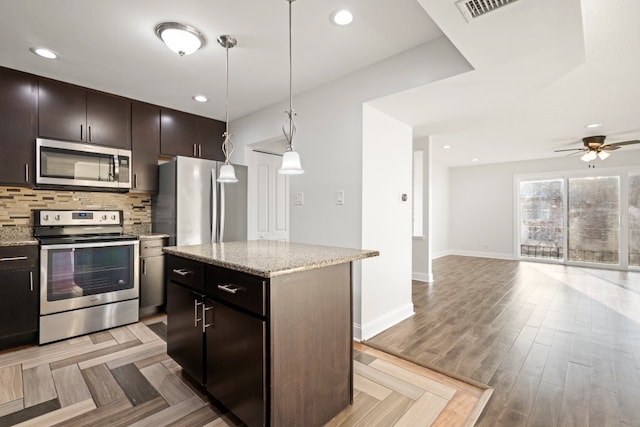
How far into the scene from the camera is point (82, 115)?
3.04m

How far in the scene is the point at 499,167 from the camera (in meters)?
7.22

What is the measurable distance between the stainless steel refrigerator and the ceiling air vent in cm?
283

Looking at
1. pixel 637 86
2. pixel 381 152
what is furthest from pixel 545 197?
pixel 381 152

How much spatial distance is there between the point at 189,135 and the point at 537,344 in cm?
429

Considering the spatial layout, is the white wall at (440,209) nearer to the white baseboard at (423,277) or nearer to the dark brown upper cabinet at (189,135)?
the white baseboard at (423,277)

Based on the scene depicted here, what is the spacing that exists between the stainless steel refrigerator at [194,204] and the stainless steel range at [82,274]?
45cm

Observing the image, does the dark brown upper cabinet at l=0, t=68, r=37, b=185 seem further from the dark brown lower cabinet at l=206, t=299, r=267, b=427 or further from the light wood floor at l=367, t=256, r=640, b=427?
the light wood floor at l=367, t=256, r=640, b=427

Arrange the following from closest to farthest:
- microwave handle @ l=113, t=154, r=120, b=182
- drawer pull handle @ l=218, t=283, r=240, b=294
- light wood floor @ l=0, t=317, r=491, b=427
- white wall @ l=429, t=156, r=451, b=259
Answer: drawer pull handle @ l=218, t=283, r=240, b=294 → light wood floor @ l=0, t=317, r=491, b=427 → microwave handle @ l=113, t=154, r=120, b=182 → white wall @ l=429, t=156, r=451, b=259

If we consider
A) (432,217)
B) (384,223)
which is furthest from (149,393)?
(432,217)

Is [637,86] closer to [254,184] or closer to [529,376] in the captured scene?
[529,376]

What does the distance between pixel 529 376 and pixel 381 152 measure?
2076 millimetres

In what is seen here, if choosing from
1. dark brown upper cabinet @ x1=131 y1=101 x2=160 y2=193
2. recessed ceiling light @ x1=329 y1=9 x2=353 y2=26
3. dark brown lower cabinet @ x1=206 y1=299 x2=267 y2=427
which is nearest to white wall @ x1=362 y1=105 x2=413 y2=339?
recessed ceiling light @ x1=329 y1=9 x2=353 y2=26

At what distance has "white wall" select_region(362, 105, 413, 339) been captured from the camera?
8.98ft

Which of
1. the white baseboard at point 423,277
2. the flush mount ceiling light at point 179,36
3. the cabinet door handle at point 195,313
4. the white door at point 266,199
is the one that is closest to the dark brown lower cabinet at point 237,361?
the cabinet door handle at point 195,313
